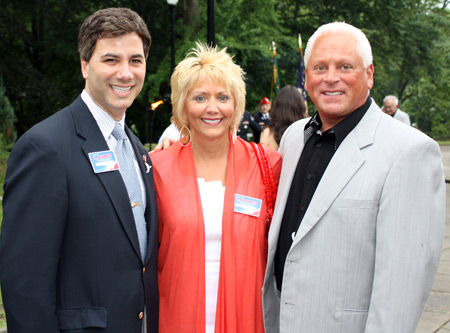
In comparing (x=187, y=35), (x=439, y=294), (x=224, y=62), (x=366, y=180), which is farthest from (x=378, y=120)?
(x=187, y=35)

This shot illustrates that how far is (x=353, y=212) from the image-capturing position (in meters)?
2.09

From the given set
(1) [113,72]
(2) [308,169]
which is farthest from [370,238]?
(1) [113,72]

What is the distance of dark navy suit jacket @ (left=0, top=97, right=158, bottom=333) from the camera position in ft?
6.37

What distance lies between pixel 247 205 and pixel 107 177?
921 mm

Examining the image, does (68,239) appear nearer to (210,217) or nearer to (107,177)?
(107,177)

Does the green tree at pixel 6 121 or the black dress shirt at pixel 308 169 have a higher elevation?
the green tree at pixel 6 121

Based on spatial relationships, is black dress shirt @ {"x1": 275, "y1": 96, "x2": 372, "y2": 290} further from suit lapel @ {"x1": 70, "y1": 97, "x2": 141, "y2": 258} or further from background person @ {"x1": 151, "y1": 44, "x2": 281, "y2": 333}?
suit lapel @ {"x1": 70, "y1": 97, "x2": 141, "y2": 258}

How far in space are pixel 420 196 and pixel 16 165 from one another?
5.27 feet

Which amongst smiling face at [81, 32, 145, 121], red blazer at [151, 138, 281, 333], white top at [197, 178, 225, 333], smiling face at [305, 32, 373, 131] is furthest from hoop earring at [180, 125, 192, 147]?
smiling face at [305, 32, 373, 131]

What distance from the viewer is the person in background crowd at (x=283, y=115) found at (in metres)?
5.96

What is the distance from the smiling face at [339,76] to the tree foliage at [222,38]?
1131 cm

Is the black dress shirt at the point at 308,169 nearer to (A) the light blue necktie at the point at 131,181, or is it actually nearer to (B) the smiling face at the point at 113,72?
(A) the light blue necktie at the point at 131,181

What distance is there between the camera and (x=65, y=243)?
6.74 ft

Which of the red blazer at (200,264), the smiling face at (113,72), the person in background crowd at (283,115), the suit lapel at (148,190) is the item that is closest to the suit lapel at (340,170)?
the red blazer at (200,264)
